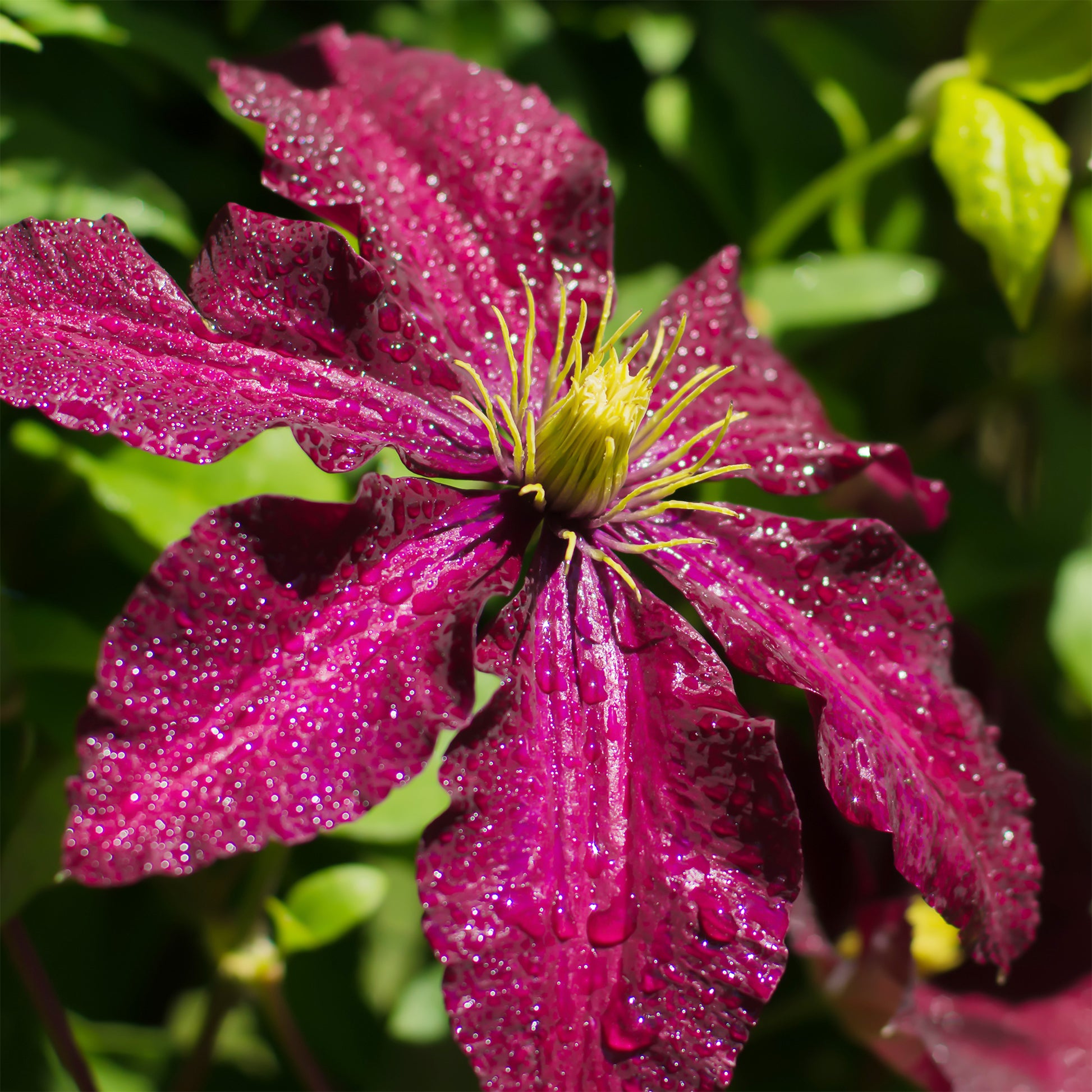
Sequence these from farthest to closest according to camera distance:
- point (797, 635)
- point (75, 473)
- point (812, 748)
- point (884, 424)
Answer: point (884, 424) → point (812, 748) → point (75, 473) → point (797, 635)

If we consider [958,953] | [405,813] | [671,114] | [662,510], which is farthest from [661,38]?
[958,953]

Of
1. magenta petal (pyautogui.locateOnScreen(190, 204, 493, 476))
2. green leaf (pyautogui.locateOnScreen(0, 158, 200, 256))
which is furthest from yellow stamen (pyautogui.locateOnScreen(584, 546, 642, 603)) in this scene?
green leaf (pyautogui.locateOnScreen(0, 158, 200, 256))

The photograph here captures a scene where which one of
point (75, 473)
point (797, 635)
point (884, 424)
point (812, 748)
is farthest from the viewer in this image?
point (884, 424)

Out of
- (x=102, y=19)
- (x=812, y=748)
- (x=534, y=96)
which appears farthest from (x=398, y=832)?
(x=102, y=19)

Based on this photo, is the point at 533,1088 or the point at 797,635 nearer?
the point at 533,1088

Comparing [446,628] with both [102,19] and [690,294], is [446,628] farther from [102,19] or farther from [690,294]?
[102,19]
